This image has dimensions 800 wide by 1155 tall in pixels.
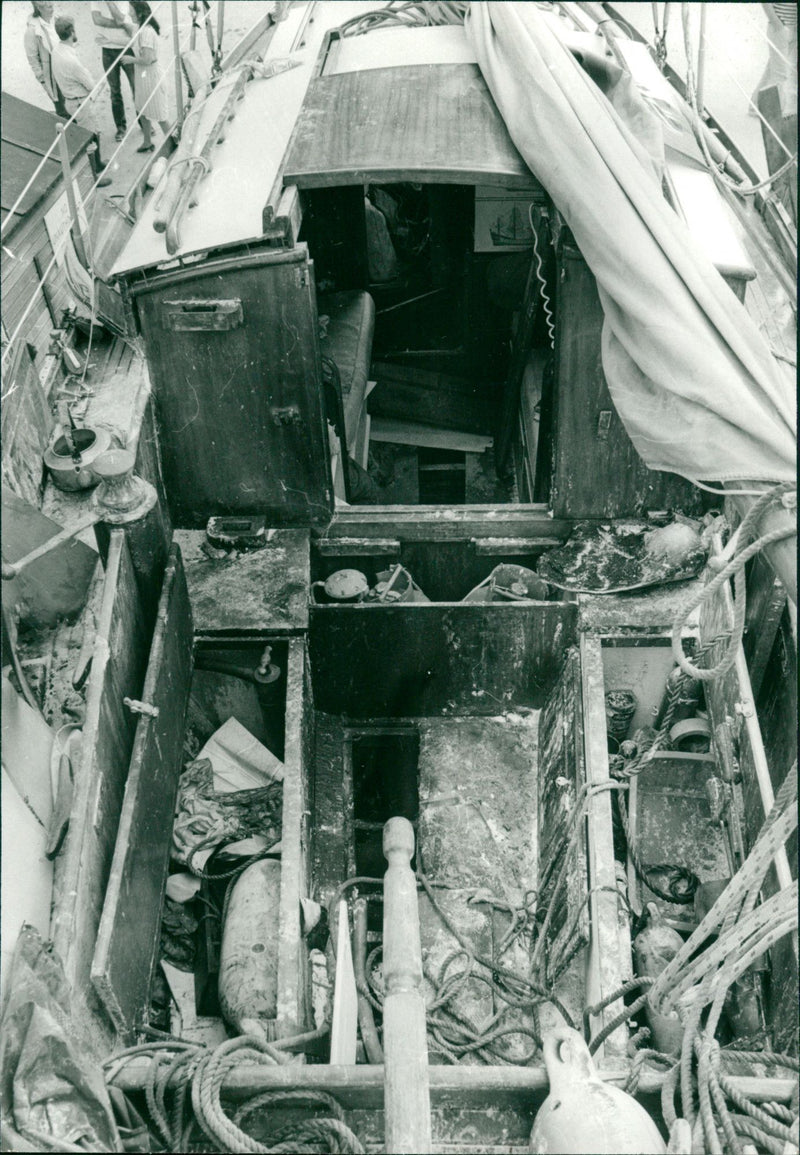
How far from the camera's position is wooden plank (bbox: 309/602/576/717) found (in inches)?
185

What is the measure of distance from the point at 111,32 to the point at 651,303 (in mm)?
7847

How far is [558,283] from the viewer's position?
14.3 feet

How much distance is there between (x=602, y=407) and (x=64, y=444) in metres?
2.32

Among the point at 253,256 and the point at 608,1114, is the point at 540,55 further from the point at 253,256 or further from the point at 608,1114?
the point at 608,1114

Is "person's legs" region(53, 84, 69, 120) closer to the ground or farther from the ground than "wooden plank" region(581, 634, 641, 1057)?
farther from the ground

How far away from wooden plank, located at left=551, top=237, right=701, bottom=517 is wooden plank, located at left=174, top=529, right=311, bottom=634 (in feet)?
4.00

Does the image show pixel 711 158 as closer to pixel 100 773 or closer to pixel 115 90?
pixel 100 773

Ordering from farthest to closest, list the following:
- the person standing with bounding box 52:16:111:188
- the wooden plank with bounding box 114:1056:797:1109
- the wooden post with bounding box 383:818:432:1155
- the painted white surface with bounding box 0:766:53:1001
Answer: the person standing with bounding box 52:16:111:188 < the wooden plank with bounding box 114:1056:797:1109 < the painted white surface with bounding box 0:766:53:1001 < the wooden post with bounding box 383:818:432:1155

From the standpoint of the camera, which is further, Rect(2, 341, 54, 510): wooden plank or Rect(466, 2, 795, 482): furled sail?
Rect(2, 341, 54, 510): wooden plank

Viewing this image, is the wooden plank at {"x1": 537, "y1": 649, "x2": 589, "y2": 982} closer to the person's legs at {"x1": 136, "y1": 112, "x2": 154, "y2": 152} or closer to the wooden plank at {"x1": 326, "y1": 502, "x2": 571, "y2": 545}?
the wooden plank at {"x1": 326, "y1": 502, "x2": 571, "y2": 545}

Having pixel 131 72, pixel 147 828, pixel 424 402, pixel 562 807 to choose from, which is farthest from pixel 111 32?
pixel 562 807

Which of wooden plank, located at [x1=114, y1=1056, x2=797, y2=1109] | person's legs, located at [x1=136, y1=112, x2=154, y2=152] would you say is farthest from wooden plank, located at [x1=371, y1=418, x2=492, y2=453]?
wooden plank, located at [x1=114, y1=1056, x2=797, y2=1109]

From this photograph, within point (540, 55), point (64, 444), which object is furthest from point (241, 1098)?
point (540, 55)

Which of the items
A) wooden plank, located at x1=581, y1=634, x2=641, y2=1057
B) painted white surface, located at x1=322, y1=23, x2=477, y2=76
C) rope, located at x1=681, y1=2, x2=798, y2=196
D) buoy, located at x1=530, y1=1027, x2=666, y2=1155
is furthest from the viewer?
painted white surface, located at x1=322, y1=23, x2=477, y2=76
